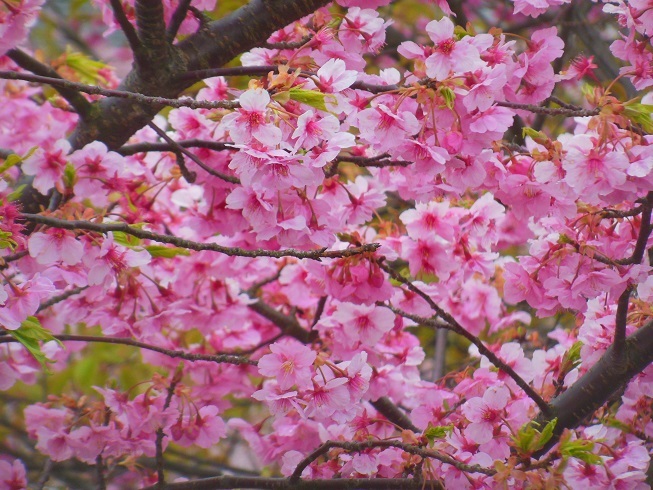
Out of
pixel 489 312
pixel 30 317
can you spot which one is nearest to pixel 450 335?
pixel 489 312

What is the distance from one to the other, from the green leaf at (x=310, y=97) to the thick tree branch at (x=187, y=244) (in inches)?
10.7

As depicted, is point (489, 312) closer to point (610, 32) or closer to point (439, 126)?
point (439, 126)

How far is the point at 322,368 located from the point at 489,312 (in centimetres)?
95

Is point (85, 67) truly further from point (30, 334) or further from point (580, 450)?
point (580, 450)

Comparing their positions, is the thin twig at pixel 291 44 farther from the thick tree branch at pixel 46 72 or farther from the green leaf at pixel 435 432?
the green leaf at pixel 435 432

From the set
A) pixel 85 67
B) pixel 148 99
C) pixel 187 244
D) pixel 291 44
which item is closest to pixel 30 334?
pixel 187 244

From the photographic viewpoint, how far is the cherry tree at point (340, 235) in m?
1.51

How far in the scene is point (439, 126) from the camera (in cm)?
163

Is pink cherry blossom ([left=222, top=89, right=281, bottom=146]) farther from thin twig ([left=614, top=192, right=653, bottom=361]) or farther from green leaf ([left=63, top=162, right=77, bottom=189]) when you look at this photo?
thin twig ([left=614, top=192, right=653, bottom=361])

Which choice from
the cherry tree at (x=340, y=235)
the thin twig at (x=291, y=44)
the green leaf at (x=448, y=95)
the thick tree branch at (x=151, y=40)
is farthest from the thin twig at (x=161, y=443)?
the green leaf at (x=448, y=95)

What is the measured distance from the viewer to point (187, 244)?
1.43 m

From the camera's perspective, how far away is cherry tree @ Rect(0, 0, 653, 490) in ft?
4.95

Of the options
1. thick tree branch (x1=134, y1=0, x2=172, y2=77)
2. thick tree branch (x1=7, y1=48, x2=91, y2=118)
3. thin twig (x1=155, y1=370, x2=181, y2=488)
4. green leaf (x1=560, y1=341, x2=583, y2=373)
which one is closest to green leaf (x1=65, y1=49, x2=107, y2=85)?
thick tree branch (x1=7, y1=48, x2=91, y2=118)

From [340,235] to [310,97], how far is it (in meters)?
0.64
